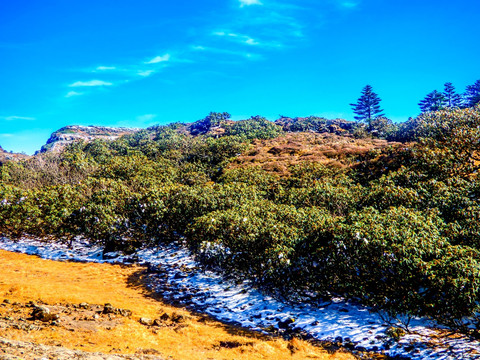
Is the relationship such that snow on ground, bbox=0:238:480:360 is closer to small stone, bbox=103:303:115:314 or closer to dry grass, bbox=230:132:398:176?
small stone, bbox=103:303:115:314

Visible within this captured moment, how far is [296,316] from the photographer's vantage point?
1350 centimetres

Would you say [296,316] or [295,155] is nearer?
[296,316]

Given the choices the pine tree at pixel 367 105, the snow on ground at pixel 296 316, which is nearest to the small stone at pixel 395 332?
→ the snow on ground at pixel 296 316

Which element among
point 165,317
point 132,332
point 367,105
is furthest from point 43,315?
point 367,105

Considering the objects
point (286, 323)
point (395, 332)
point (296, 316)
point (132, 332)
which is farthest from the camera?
point (296, 316)

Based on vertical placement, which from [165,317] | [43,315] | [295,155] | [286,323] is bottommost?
[286,323]

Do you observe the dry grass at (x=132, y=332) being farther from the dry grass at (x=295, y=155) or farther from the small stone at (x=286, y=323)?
the dry grass at (x=295, y=155)

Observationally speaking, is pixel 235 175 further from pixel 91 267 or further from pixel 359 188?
pixel 91 267

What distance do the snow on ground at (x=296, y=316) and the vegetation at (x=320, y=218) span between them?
0.86 metres

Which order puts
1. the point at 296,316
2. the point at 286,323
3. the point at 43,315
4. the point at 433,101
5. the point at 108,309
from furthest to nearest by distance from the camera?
the point at 433,101 → the point at 296,316 → the point at 286,323 → the point at 108,309 → the point at 43,315

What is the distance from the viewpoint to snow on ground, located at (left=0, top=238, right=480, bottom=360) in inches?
420

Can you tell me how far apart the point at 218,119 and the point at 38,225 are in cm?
10078

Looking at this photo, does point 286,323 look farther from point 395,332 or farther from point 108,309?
point 108,309

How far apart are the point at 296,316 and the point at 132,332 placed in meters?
7.17
